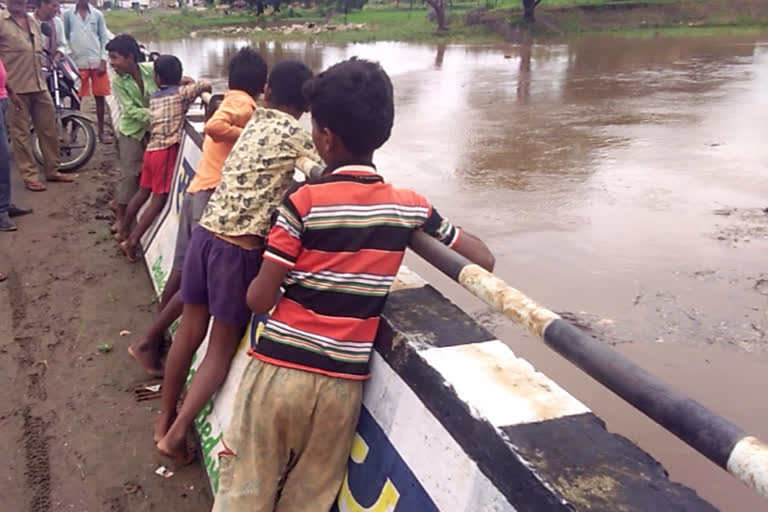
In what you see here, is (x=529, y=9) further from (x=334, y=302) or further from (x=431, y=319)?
(x=334, y=302)

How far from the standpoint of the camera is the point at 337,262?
1953 millimetres

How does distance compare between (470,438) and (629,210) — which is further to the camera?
(629,210)

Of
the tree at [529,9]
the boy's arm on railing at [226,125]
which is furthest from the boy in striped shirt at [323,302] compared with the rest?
the tree at [529,9]

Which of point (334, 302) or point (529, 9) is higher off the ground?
point (529, 9)

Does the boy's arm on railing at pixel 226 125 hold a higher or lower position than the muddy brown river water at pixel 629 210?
higher

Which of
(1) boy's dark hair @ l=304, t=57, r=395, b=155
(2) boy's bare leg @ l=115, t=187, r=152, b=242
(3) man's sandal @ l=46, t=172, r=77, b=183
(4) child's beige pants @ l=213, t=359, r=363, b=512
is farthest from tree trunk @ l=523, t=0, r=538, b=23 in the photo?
(4) child's beige pants @ l=213, t=359, r=363, b=512

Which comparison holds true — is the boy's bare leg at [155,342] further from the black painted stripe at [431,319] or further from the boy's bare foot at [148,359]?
the black painted stripe at [431,319]

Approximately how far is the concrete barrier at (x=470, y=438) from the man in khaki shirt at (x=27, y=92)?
19.2ft

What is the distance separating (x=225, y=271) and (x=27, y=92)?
211 inches

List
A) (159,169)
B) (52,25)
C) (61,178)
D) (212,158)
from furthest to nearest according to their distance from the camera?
(52,25), (61,178), (159,169), (212,158)

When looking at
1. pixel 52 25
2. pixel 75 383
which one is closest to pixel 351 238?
pixel 75 383

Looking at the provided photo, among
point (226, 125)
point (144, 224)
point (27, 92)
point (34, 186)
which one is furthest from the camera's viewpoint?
point (34, 186)

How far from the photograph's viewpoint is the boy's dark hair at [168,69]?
15.2 ft

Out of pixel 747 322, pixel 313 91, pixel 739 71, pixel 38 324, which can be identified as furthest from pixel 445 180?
pixel 739 71
